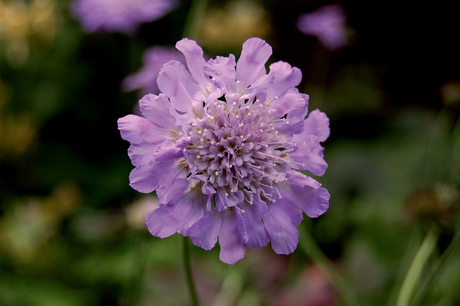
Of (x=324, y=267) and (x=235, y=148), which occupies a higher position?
(x=235, y=148)

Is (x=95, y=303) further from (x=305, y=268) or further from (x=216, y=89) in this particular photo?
(x=216, y=89)

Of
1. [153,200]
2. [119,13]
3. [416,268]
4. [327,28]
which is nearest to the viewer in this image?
[416,268]

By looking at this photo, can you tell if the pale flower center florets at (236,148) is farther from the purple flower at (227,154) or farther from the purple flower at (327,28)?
the purple flower at (327,28)

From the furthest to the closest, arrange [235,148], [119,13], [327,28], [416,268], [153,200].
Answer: [327,28]
[119,13]
[153,200]
[416,268]
[235,148]

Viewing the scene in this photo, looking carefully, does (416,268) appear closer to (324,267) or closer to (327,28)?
(324,267)

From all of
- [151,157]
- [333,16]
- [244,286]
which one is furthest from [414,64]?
Answer: [151,157]

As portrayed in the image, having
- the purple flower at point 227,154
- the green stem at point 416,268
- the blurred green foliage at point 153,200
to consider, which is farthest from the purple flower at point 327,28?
the purple flower at point 227,154

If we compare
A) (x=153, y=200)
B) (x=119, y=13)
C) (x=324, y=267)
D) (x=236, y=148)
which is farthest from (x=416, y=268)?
(x=119, y=13)

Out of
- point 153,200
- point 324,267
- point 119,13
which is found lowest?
point 153,200

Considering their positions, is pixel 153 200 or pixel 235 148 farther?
pixel 153 200

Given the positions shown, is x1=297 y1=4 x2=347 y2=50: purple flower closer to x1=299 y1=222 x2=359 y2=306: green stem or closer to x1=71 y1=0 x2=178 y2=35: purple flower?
x1=71 y1=0 x2=178 y2=35: purple flower
